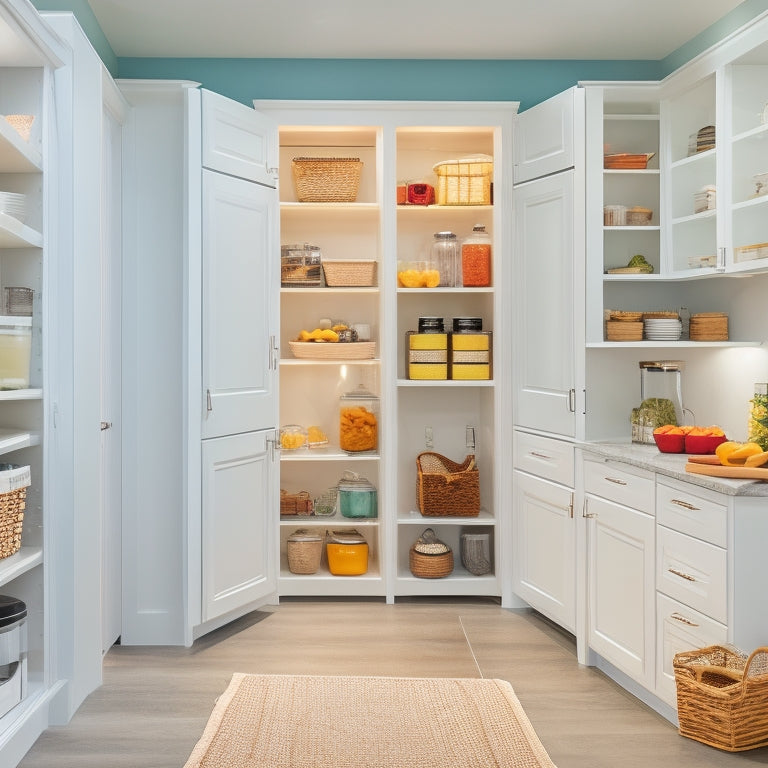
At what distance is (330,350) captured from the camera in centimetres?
455

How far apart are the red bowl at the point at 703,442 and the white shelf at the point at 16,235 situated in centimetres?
244

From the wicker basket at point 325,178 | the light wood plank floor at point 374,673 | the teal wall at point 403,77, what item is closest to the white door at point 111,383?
the light wood plank floor at point 374,673

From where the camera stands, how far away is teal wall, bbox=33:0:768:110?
454 centimetres

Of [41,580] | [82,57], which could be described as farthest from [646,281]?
[41,580]

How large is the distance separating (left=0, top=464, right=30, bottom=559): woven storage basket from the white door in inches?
31.3

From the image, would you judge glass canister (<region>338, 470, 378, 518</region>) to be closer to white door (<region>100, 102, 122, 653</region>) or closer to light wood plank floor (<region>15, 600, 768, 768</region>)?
light wood plank floor (<region>15, 600, 768, 768</region>)

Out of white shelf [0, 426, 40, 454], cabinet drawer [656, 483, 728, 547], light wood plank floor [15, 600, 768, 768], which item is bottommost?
light wood plank floor [15, 600, 768, 768]

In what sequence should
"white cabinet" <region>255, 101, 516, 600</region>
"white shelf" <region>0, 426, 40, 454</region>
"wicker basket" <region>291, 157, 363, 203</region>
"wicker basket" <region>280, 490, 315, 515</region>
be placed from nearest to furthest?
"white shelf" <region>0, 426, 40, 454</region>, "white cabinet" <region>255, 101, 516, 600</region>, "wicker basket" <region>291, 157, 363, 203</region>, "wicker basket" <region>280, 490, 315, 515</region>

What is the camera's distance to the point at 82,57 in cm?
315

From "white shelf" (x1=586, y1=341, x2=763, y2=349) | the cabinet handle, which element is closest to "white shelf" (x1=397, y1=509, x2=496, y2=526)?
the cabinet handle

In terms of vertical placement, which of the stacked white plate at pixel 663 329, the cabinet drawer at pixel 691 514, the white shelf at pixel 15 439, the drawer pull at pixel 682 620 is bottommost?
the drawer pull at pixel 682 620

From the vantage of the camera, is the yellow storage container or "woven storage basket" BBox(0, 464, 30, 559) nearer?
"woven storage basket" BBox(0, 464, 30, 559)

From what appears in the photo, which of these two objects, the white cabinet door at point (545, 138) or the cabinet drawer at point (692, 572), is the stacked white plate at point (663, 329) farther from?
the cabinet drawer at point (692, 572)

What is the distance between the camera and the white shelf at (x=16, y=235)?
2.58 metres
